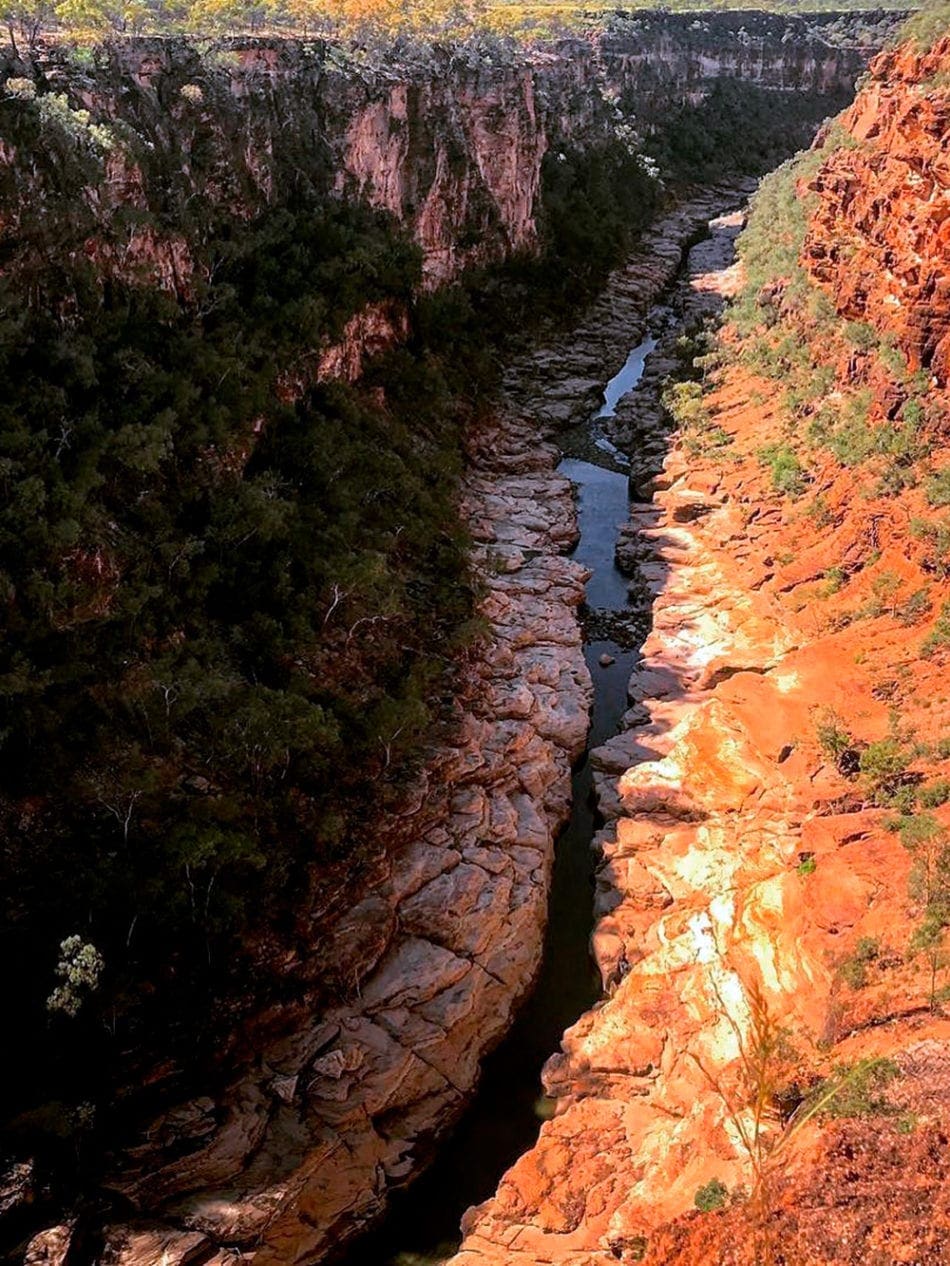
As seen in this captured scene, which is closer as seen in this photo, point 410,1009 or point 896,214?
point 410,1009

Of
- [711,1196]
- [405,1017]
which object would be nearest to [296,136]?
[405,1017]

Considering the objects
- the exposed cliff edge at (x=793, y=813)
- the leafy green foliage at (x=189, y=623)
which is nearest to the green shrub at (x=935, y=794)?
the exposed cliff edge at (x=793, y=813)

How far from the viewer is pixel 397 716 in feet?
72.5

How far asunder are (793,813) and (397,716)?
28.8ft

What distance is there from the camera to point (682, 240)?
63906mm

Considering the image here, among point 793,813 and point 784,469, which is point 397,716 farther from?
point 784,469

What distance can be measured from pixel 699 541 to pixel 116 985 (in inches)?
900

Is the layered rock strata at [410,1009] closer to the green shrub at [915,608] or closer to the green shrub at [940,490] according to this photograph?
the green shrub at [915,608]

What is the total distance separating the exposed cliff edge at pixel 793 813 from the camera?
12.9 metres

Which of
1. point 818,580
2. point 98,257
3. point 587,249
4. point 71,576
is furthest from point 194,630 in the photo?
point 587,249

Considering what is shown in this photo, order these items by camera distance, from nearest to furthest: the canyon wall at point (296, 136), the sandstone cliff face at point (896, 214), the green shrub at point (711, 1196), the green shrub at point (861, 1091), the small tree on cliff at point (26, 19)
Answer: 1. the green shrub at point (861, 1091)
2. the green shrub at point (711, 1196)
3. the canyon wall at point (296, 136)
4. the small tree on cliff at point (26, 19)
5. the sandstone cliff face at point (896, 214)

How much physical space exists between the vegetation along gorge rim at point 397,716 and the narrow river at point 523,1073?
0.25m

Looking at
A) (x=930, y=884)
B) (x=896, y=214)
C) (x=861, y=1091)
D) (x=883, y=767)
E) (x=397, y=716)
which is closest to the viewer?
(x=861, y=1091)

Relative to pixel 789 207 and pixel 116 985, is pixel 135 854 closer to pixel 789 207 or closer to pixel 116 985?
pixel 116 985
